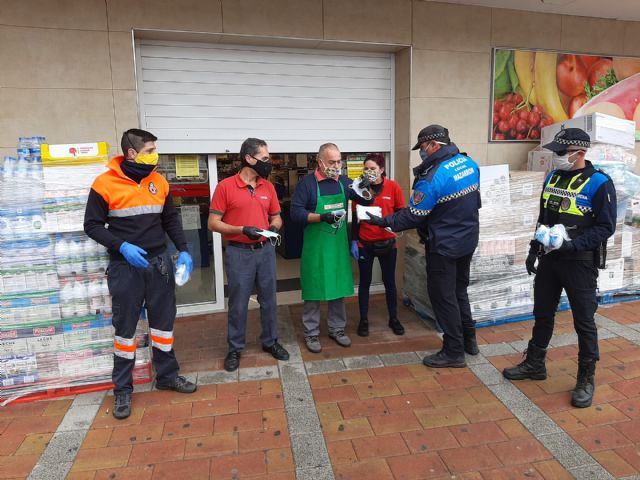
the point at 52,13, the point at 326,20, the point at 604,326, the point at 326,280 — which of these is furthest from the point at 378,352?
the point at 52,13

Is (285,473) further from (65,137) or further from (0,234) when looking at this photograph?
(65,137)

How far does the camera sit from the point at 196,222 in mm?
5258

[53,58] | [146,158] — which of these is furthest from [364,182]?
[53,58]

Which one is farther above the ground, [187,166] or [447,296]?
[187,166]

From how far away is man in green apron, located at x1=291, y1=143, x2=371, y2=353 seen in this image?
13.0 ft

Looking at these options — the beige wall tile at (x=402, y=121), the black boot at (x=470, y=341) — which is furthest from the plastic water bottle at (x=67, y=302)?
the beige wall tile at (x=402, y=121)

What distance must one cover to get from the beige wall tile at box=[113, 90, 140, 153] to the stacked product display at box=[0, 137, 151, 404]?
1.07 metres

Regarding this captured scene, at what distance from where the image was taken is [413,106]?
5.21 m

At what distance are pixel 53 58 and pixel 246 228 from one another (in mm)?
2549

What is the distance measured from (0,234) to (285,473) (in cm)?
258

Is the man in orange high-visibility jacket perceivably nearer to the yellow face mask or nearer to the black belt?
the yellow face mask

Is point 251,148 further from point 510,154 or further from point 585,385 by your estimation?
point 510,154

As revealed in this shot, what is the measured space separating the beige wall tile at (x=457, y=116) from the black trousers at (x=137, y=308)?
3285 millimetres

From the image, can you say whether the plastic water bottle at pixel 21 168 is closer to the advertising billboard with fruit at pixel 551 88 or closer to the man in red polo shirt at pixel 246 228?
the man in red polo shirt at pixel 246 228
